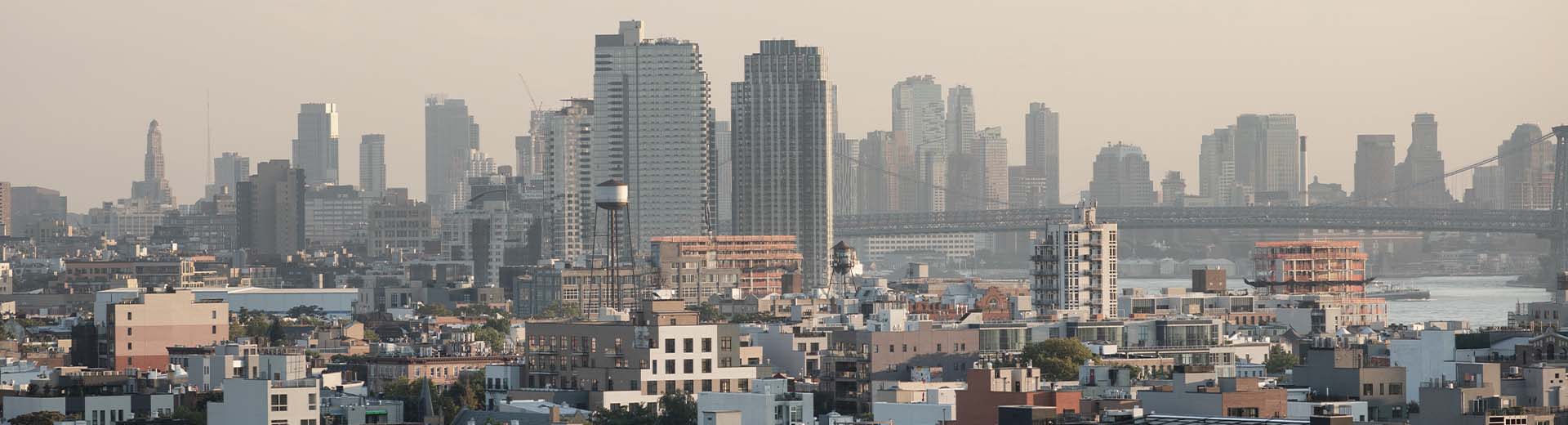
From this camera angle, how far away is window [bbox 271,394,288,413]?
168ft

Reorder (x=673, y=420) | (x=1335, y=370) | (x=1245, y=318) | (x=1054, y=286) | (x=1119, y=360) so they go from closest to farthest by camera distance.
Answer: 1. (x=1335, y=370)
2. (x=673, y=420)
3. (x=1119, y=360)
4. (x=1054, y=286)
5. (x=1245, y=318)

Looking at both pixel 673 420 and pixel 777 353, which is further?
pixel 777 353

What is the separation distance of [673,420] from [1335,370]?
10.8 meters

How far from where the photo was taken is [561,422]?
175 feet

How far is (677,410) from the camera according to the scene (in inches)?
2234

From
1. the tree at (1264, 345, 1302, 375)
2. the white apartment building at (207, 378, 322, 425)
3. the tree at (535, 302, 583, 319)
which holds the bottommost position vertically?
the tree at (535, 302, 583, 319)

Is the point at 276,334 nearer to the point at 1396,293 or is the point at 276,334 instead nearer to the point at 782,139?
the point at 1396,293

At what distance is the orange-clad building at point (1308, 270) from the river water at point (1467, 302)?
7.93 ft

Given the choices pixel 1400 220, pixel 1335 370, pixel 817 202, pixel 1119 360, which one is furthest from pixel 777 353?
pixel 817 202

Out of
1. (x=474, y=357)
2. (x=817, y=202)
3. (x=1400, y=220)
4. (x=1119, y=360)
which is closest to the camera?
(x=1119, y=360)

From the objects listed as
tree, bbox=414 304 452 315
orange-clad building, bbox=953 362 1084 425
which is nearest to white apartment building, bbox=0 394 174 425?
orange-clad building, bbox=953 362 1084 425

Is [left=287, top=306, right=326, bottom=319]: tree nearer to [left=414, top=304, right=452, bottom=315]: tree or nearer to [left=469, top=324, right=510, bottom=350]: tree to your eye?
[left=414, top=304, right=452, bottom=315]: tree

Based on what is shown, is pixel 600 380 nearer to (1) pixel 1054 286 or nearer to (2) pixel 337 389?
(2) pixel 337 389

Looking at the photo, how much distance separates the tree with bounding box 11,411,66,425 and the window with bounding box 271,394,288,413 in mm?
3262
